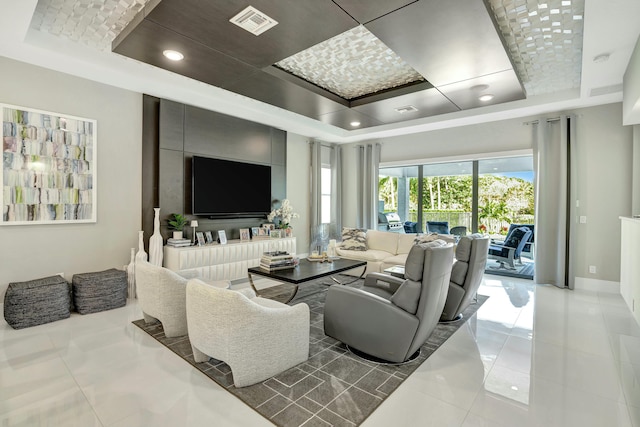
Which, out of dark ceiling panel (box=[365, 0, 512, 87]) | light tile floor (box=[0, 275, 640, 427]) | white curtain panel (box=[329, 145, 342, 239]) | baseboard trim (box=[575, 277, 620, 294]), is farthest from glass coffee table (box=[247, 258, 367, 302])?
baseboard trim (box=[575, 277, 620, 294])

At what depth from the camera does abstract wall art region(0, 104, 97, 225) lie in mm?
3467

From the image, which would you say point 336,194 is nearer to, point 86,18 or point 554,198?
point 554,198

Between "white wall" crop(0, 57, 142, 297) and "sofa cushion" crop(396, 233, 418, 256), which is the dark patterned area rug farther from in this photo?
"sofa cushion" crop(396, 233, 418, 256)

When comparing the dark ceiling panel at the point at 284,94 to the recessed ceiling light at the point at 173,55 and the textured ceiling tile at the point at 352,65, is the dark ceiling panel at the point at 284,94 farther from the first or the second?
the recessed ceiling light at the point at 173,55

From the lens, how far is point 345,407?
79.2 inches

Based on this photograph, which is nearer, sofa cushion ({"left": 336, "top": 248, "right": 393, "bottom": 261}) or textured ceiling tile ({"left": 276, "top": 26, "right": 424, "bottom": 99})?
textured ceiling tile ({"left": 276, "top": 26, "right": 424, "bottom": 99})

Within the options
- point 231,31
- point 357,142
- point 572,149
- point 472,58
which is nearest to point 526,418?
point 472,58

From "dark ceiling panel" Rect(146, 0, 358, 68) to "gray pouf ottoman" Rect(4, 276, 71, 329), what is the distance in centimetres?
293

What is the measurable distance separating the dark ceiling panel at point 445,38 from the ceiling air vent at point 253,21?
0.78m

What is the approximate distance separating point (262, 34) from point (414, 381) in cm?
294

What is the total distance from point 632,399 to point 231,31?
394 cm

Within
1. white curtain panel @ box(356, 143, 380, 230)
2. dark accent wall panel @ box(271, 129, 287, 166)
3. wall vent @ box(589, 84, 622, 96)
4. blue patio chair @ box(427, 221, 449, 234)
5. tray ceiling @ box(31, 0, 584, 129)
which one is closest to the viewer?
tray ceiling @ box(31, 0, 584, 129)

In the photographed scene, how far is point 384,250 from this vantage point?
5754 millimetres

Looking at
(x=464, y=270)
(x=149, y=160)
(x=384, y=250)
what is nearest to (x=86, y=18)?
(x=149, y=160)
